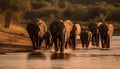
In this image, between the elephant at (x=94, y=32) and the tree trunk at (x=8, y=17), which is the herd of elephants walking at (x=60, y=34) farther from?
the tree trunk at (x=8, y=17)

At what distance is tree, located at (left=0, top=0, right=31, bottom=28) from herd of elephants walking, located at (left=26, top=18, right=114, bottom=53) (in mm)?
6453

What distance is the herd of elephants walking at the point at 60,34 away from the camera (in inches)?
1507

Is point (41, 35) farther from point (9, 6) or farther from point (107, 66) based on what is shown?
point (107, 66)

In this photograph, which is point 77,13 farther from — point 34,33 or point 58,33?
point 58,33

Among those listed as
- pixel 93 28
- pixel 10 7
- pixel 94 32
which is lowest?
pixel 94 32

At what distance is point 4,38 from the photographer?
43594 mm

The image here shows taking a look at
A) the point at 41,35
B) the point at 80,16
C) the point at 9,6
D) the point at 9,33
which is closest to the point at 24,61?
the point at 41,35

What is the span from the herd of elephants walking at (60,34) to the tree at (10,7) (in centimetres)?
645

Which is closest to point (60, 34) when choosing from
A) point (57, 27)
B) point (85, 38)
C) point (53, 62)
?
point (57, 27)

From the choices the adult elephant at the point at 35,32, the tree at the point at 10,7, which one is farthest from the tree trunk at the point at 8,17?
the adult elephant at the point at 35,32

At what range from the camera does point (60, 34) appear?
125 feet

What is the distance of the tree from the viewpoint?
5107 centimetres

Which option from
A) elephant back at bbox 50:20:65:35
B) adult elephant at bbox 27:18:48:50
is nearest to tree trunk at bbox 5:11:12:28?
adult elephant at bbox 27:18:48:50

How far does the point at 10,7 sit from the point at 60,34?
14783 millimetres
